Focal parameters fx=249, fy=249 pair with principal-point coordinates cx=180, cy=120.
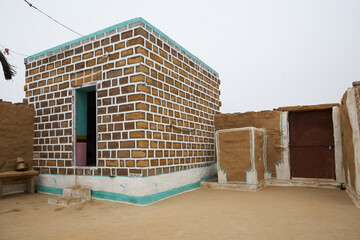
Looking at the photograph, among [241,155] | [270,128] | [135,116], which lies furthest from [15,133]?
[270,128]

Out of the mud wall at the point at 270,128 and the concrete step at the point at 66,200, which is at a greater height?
the mud wall at the point at 270,128

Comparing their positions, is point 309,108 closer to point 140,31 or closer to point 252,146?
point 252,146

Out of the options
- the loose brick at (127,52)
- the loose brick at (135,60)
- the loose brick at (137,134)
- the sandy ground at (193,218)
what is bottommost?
the sandy ground at (193,218)

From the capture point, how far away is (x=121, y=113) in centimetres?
400

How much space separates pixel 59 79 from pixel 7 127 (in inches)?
51.7

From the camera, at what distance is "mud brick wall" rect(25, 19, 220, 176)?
392cm

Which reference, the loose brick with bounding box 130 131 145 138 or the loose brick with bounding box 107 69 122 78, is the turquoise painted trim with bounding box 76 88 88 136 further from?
the loose brick with bounding box 130 131 145 138

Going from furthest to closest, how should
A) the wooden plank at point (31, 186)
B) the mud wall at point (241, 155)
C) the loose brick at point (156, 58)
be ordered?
the mud wall at point (241, 155) → the wooden plank at point (31, 186) → the loose brick at point (156, 58)

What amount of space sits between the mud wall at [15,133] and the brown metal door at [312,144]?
5643 mm

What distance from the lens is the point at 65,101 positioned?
470cm

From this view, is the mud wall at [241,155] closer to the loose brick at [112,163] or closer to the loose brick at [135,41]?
the loose brick at [112,163]

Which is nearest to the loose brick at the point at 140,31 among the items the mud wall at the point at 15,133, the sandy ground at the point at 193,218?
the sandy ground at the point at 193,218

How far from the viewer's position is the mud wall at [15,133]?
464 cm

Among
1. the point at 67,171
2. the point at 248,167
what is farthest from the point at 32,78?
the point at 248,167
